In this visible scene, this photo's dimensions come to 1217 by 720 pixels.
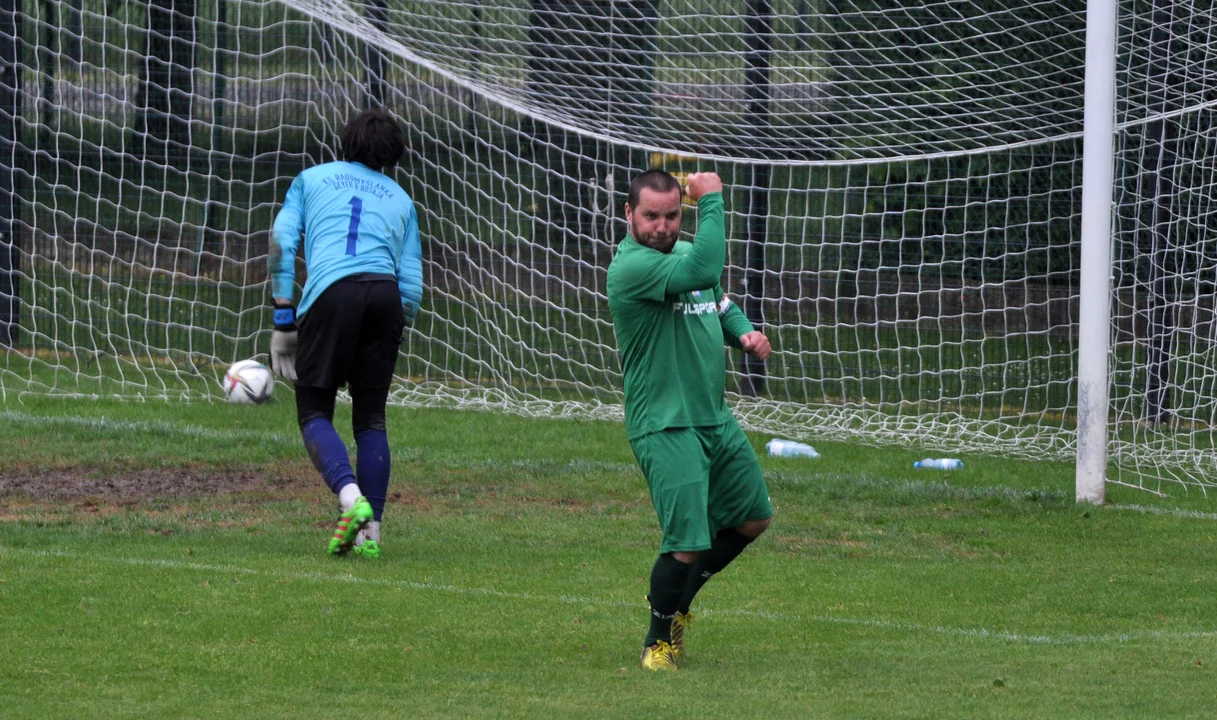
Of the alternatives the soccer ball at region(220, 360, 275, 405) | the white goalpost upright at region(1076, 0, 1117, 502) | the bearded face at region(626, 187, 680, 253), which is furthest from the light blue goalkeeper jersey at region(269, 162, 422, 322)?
the soccer ball at region(220, 360, 275, 405)

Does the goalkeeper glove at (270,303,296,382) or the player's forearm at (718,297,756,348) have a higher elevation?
the player's forearm at (718,297,756,348)

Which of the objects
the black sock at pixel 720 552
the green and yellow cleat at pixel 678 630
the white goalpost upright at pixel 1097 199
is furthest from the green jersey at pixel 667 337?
the white goalpost upright at pixel 1097 199

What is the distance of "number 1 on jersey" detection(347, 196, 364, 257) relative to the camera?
285 inches

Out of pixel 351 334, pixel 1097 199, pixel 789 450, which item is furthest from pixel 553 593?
pixel 789 450

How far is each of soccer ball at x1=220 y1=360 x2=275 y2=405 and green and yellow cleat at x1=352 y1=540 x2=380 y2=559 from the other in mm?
4934

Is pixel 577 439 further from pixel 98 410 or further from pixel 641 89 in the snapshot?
pixel 98 410

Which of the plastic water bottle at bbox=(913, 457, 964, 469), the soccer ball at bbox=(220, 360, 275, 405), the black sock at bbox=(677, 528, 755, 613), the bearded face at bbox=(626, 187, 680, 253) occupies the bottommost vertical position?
the soccer ball at bbox=(220, 360, 275, 405)

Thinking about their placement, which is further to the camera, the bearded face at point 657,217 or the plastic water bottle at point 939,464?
the plastic water bottle at point 939,464

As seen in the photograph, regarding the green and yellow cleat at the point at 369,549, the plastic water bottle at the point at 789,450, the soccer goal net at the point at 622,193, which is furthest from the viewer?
the soccer goal net at the point at 622,193

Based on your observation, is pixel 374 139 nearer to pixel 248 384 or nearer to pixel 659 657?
pixel 659 657

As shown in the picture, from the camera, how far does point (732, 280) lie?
1404 centimetres

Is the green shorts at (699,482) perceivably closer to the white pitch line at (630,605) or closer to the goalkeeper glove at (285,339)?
the white pitch line at (630,605)

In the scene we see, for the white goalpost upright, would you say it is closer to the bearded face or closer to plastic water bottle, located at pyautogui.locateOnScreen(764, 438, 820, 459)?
plastic water bottle, located at pyautogui.locateOnScreen(764, 438, 820, 459)

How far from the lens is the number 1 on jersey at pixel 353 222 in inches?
285
